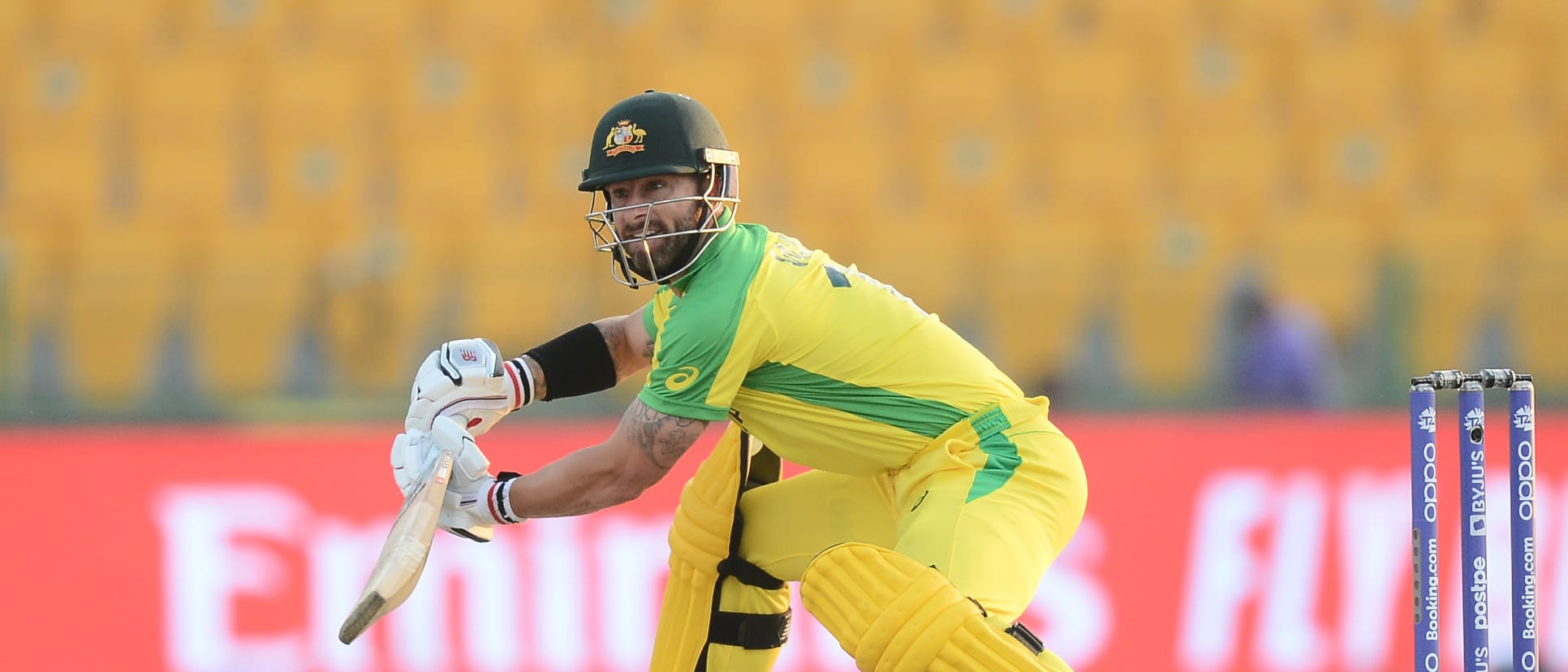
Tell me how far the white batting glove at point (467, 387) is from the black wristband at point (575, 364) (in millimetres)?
92

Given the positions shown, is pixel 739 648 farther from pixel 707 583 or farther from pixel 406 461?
pixel 406 461

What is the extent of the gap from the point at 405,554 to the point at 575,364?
2.63 ft

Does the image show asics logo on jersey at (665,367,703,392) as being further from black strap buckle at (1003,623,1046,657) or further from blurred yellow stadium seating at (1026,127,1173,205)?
blurred yellow stadium seating at (1026,127,1173,205)

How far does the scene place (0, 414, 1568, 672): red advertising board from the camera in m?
6.46

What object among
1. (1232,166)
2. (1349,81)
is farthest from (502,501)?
(1349,81)

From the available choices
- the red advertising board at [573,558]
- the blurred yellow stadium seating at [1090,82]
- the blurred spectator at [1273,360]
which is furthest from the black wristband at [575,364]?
the blurred yellow stadium seating at [1090,82]

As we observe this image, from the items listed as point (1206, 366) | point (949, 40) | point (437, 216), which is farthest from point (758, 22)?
point (1206, 366)

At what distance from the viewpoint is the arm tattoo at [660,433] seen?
13.0 feet

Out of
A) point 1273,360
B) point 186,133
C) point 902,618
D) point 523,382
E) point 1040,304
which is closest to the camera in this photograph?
point 902,618

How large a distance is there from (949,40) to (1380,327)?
11.4 ft

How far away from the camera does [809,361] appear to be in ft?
13.3

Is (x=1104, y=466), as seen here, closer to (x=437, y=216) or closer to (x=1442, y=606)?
(x=1442, y=606)

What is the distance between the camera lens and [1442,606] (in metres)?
6.87

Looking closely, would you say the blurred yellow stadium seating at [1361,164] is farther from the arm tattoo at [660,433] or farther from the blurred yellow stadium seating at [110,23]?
the arm tattoo at [660,433]
